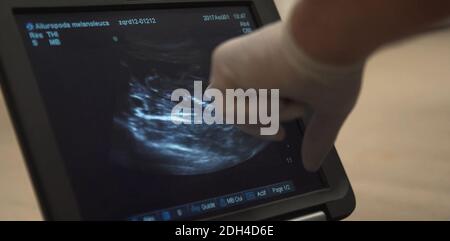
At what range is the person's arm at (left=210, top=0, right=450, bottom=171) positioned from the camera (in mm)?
417

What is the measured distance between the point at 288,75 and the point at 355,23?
0.23 feet

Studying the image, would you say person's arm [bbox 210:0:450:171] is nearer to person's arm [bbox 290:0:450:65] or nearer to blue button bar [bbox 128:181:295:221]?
person's arm [bbox 290:0:450:65]

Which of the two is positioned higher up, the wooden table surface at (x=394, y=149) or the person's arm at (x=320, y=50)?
the person's arm at (x=320, y=50)

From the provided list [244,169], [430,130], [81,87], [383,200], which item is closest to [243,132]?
[244,169]

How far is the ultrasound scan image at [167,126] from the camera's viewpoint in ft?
1.75

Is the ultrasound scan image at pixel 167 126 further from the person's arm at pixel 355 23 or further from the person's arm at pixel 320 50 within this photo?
the person's arm at pixel 355 23

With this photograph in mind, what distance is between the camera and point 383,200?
803 mm

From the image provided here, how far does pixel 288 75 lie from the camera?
0.45 m

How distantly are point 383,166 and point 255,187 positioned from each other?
1.29 ft

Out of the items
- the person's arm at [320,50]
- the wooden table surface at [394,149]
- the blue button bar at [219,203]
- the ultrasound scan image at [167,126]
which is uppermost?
the person's arm at [320,50]

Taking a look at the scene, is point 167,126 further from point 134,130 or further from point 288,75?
point 288,75

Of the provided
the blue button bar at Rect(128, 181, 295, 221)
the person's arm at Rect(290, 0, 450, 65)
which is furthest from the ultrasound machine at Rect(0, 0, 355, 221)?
the person's arm at Rect(290, 0, 450, 65)

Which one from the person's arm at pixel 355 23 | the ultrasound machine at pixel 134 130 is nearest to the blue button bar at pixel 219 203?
the ultrasound machine at pixel 134 130

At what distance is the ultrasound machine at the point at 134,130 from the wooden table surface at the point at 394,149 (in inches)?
7.5
